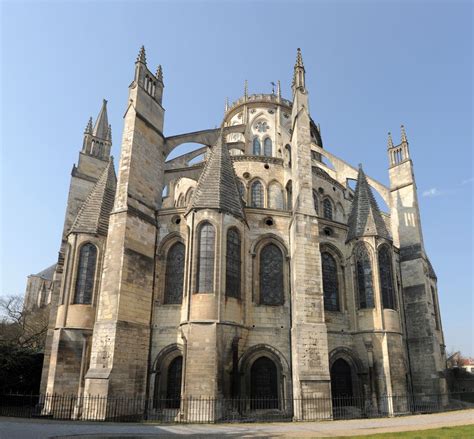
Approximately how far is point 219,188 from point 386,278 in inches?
361

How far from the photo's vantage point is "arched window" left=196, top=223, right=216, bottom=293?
1680 centimetres

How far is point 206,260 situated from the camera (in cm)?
1722

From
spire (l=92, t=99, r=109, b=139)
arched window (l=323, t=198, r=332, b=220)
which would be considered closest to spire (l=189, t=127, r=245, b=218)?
arched window (l=323, t=198, r=332, b=220)

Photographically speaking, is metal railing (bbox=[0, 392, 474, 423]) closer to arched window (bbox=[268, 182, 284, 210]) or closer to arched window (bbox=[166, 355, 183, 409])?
arched window (bbox=[166, 355, 183, 409])

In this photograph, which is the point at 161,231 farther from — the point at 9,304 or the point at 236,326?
the point at 9,304

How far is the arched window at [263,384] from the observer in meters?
16.9

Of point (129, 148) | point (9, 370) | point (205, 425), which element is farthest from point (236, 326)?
point (9, 370)

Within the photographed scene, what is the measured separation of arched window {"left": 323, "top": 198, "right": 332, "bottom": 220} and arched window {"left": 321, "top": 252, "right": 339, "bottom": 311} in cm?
631

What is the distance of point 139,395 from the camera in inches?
644

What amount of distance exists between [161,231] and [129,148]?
13.9 feet

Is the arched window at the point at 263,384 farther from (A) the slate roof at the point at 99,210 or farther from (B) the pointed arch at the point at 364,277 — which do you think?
(A) the slate roof at the point at 99,210

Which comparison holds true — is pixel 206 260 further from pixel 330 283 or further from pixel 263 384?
pixel 330 283

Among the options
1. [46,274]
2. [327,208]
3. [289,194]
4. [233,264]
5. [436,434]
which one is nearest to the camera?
[436,434]

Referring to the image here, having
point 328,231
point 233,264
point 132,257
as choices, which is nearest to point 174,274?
point 132,257
